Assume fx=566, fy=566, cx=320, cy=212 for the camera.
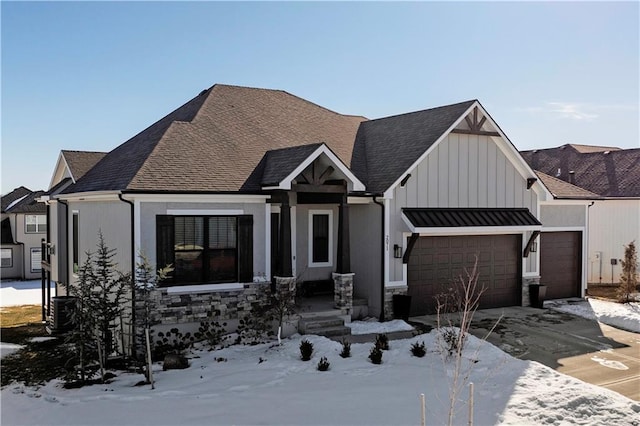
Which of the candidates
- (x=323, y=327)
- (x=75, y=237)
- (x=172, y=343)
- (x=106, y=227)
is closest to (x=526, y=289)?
(x=323, y=327)

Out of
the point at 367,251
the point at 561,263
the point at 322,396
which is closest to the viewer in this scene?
the point at 322,396

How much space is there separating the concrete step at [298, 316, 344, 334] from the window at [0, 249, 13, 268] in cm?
3185

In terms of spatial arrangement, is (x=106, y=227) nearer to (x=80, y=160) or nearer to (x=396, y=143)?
(x=80, y=160)

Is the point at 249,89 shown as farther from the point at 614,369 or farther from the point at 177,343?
the point at 614,369

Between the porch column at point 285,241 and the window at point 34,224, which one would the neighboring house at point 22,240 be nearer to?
the window at point 34,224

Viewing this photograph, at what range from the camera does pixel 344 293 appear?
48.9ft

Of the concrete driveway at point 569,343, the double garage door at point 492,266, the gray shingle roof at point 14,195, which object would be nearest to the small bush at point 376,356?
the concrete driveway at point 569,343

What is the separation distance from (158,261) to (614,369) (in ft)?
33.8

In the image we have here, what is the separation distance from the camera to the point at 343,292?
14.9m

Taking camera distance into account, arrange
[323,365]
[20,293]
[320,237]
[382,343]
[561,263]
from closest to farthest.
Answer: [323,365]
[382,343]
[320,237]
[561,263]
[20,293]

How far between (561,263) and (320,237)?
884 centimetres

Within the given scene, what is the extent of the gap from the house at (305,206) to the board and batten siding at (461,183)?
4 centimetres

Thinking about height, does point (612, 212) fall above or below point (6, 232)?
above

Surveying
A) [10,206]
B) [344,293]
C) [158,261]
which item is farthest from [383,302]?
[10,206]
